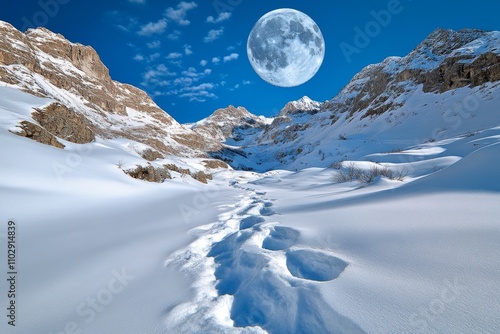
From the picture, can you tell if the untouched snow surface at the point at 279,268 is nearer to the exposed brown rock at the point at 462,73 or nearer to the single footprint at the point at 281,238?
the single footprint at the point at 281,238

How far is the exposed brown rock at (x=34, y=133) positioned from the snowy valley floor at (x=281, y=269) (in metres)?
5.90

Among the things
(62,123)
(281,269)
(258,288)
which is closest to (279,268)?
(281,269)

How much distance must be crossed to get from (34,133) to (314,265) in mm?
12259

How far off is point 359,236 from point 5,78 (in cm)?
4707

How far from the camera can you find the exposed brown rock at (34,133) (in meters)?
8.82

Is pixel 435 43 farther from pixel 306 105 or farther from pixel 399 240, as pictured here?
pixel 306 105

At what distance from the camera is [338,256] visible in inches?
92.2

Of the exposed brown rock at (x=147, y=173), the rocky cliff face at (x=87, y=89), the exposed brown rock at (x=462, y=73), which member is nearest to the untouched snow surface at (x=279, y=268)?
the exposed brown rock at (x=147, y=173)

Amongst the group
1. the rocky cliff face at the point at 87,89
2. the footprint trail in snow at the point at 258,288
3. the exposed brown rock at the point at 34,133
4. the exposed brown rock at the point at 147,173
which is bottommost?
the footprint trail in snow at the point at 258,288

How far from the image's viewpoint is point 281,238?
3342 millimetres

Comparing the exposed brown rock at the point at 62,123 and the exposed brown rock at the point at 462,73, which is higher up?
the exposed brown rock at the point at 462,73

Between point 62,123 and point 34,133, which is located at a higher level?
point 62,123

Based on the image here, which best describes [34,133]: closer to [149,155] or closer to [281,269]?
[149,155]

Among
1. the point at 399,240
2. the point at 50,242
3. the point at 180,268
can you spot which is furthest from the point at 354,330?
the point at 50,242
